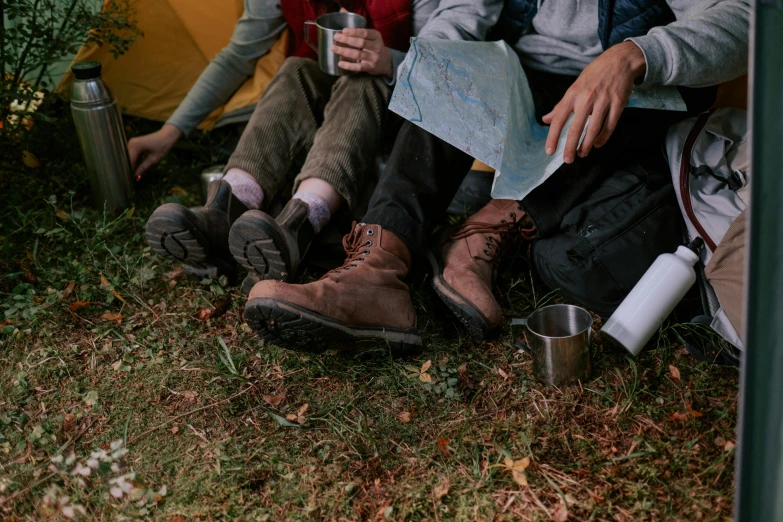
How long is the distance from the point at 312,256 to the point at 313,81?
56cm

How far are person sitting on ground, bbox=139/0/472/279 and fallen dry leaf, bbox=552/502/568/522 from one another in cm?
90

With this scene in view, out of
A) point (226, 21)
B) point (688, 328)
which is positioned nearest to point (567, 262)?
point (688, 328)

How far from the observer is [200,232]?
202 cm

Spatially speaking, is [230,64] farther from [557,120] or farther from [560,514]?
[560,514]

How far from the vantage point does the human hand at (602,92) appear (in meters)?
1.67

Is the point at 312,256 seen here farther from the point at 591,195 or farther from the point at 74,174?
the point at 74,174

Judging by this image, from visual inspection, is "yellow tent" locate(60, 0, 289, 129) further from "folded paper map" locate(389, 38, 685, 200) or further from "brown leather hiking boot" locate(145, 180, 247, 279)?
"folded paper map" locate(389, 38, 685, 200)

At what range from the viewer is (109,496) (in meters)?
1.49

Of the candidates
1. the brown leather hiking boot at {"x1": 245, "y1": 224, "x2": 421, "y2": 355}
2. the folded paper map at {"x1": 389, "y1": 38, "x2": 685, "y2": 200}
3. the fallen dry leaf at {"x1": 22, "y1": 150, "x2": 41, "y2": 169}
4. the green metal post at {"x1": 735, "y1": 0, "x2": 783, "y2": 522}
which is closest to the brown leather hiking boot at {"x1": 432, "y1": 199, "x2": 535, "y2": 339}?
the brown leather hiking boot at {"x1": 245, "y1": 224, "x2": 421, "y2": 355}

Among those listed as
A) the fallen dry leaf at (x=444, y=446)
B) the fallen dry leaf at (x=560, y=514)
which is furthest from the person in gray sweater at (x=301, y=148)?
the fallen dry leaf at (x=560, y=514)

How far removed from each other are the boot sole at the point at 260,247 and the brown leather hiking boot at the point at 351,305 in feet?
0.56

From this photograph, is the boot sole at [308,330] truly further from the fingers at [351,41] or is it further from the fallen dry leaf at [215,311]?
the fingers at [351,41]

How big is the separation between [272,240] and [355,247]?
0.21 metres

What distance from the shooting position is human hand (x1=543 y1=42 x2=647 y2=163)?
65.9 inches
